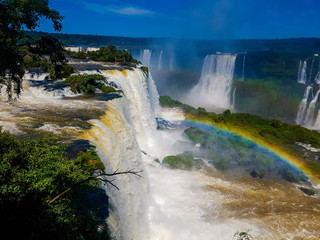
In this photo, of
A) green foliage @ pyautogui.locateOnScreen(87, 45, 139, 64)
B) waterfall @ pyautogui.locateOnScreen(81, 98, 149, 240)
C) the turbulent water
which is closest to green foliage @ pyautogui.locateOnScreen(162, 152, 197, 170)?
the turbulent water

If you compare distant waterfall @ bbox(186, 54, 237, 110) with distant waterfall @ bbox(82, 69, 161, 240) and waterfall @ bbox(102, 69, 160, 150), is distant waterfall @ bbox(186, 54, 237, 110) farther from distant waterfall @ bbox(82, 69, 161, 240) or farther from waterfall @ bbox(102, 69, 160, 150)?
distant waterfall @ bbox(82, 69, 161, 240)

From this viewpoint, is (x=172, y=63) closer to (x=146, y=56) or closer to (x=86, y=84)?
(x=146, y=56)

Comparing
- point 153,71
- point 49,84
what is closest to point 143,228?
point 49,84

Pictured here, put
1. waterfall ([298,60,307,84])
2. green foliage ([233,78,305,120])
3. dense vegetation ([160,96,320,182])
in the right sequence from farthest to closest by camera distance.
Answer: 1. waterfall ([298,60,307,84])
2. green foliage ([233,78,305,120])
3. dense vegetation ([160,96,320,182])

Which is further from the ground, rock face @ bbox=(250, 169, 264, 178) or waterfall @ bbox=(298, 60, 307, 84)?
waterfall @ bbox=(298, 60, 307, 84)

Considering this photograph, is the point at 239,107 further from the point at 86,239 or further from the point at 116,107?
the point at 86,239

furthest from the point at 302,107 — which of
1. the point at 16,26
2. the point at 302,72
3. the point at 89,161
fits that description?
the point at 16,26
